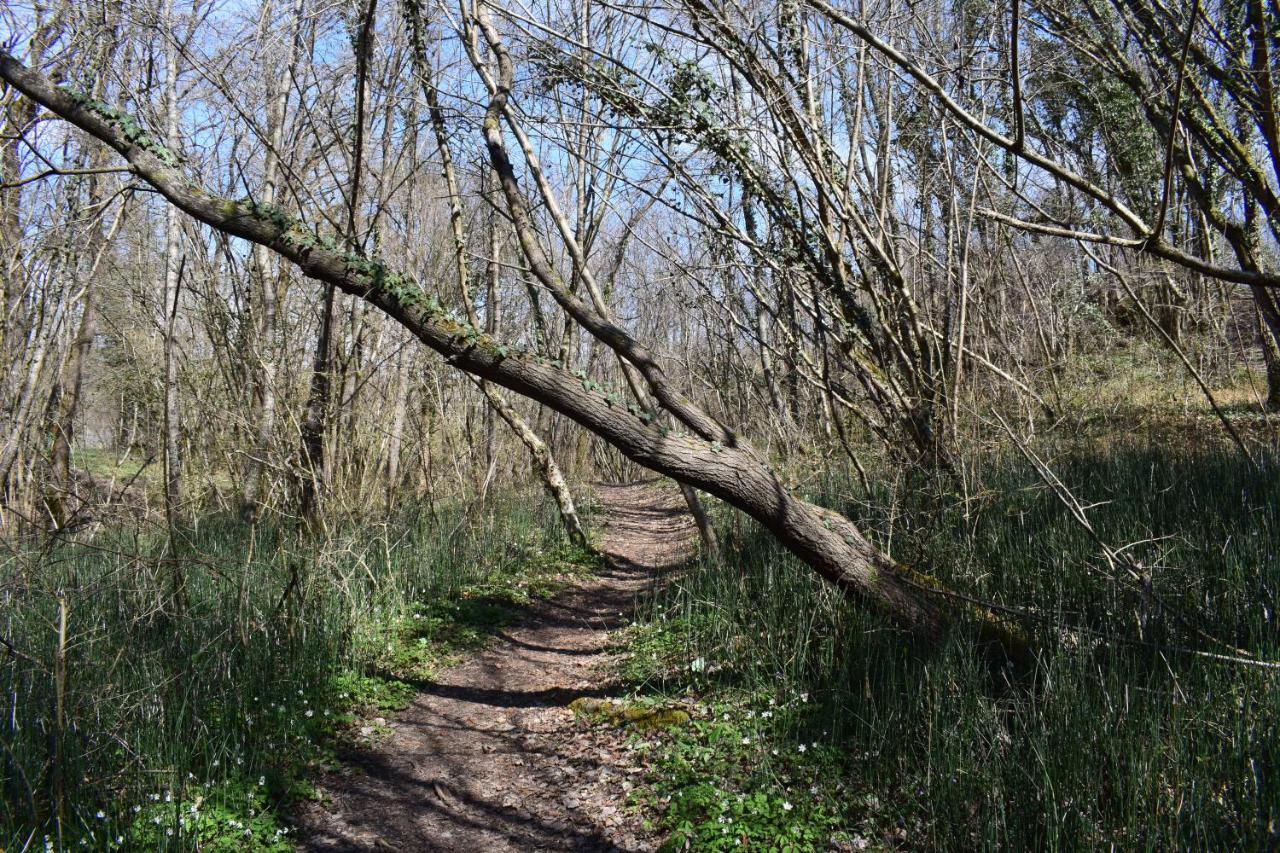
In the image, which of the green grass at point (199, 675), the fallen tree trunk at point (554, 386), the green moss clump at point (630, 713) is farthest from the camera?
the green moss clump at point (630, 713)

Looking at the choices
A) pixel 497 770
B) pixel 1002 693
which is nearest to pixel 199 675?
pixel 497 770

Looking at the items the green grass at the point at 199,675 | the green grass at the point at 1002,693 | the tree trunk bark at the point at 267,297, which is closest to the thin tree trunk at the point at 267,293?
the tree trunk bark at the point at 267,297

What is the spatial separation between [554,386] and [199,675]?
1.84 metres

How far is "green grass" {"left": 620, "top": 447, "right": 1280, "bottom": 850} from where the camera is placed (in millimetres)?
2307

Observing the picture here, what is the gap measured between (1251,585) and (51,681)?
4.73m

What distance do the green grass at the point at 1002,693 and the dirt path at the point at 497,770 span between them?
0.25 m

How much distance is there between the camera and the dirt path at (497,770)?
3.07 m

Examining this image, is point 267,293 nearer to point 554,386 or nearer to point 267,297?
point 267,297

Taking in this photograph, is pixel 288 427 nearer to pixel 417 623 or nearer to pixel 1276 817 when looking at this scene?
pixel 417 623

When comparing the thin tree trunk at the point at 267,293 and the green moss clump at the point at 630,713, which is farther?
the thin tree trunk at the point at 267,293

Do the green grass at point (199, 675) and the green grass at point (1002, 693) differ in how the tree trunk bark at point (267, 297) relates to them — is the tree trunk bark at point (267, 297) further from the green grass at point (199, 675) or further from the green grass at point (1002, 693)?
the green grass at point (1002, 693)

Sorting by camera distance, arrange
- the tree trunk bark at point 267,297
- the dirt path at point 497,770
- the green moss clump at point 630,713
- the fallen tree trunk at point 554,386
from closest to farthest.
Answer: the dirt path at point 497,770 → the fallen tree trunk at point 554,386 → the green moss clump at point 630,713 → the tree trunk bark at point 267,297

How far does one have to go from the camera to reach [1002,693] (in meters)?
3.34

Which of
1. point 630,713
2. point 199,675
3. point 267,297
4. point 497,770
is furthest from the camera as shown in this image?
point 267,297
